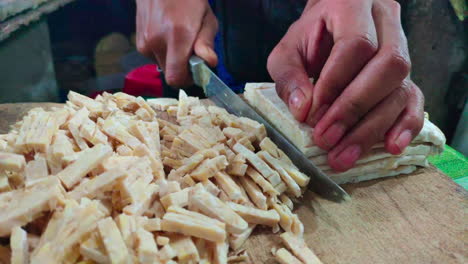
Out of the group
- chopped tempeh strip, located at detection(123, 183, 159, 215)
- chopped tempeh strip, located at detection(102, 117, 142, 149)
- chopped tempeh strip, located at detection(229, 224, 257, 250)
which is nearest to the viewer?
chopped tempeh strip, located at detection(123, 183, 159, 215)

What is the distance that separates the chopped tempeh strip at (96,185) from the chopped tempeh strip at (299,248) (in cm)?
77

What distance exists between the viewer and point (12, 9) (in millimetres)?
3900

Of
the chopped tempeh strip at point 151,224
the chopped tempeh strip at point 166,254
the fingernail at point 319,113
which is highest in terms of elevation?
the fingernail at point 319,113

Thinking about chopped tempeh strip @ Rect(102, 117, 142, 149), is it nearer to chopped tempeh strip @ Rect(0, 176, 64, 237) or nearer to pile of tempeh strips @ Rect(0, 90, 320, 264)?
pile of tempeh strips @ Rect(0, 90, 320, 264)

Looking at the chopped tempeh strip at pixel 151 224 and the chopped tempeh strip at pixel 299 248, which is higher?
the chopped tempeh strip at pixel 151 224

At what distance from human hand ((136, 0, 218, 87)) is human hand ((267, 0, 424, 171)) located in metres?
0.78

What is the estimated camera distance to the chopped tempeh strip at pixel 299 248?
1.70m

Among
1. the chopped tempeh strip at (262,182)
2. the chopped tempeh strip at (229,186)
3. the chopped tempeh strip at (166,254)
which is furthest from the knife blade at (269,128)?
the chopped tempeh strip at (166,254)

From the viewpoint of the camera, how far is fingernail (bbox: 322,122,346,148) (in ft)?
7.04

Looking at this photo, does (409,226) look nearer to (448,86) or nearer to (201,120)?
(201,120)

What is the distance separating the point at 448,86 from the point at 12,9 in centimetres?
442

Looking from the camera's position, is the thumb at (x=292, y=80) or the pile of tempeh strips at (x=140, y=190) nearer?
the pile of tempeh strips at (x=140, y=190)

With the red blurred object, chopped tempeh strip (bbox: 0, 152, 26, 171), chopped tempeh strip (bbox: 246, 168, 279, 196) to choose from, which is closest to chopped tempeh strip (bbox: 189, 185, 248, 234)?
chopped tempeh strip (bbox: 246, 168, 279, 196)

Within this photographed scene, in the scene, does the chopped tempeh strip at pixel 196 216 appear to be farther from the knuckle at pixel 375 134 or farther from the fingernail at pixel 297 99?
the knuckle at pixel 375 134
